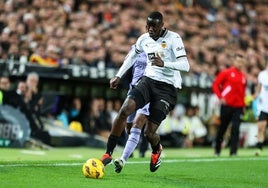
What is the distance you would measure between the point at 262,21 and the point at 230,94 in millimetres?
15579

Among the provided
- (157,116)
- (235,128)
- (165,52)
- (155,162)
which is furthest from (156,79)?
(235,128)

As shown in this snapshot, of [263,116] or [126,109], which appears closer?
[126,109]

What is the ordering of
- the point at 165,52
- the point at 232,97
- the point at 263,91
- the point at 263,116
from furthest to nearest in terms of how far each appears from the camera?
1. the point at 263,91
2. the point at 263,116
3. the point at 232,97
4. the point at 165,52

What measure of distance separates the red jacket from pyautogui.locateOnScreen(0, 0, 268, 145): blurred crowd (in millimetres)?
5048

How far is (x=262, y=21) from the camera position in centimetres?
3212

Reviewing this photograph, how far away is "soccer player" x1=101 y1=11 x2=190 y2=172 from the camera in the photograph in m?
10.6

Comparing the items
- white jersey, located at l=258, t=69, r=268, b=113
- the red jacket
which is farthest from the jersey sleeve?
white jersey, located at l=258, t=69, r=268, b=113

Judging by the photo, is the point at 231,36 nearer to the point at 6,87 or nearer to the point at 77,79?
the point at 77,79

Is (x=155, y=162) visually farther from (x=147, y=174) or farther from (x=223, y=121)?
(x=223, y=121)

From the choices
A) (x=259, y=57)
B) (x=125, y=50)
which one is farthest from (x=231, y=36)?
(x=125, y=50)

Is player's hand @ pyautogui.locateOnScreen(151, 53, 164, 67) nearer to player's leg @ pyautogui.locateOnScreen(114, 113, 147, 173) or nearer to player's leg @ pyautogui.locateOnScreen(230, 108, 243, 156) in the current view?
player's leg @ pyautogui.locateOnScreen(114, 113, 147, 173)

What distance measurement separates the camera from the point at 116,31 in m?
24.0

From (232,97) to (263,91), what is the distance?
4.31 ft

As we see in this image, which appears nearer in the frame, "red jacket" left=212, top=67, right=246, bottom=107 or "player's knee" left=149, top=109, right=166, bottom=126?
"player's knee" left=149, top=109, right=166, bottom=126
